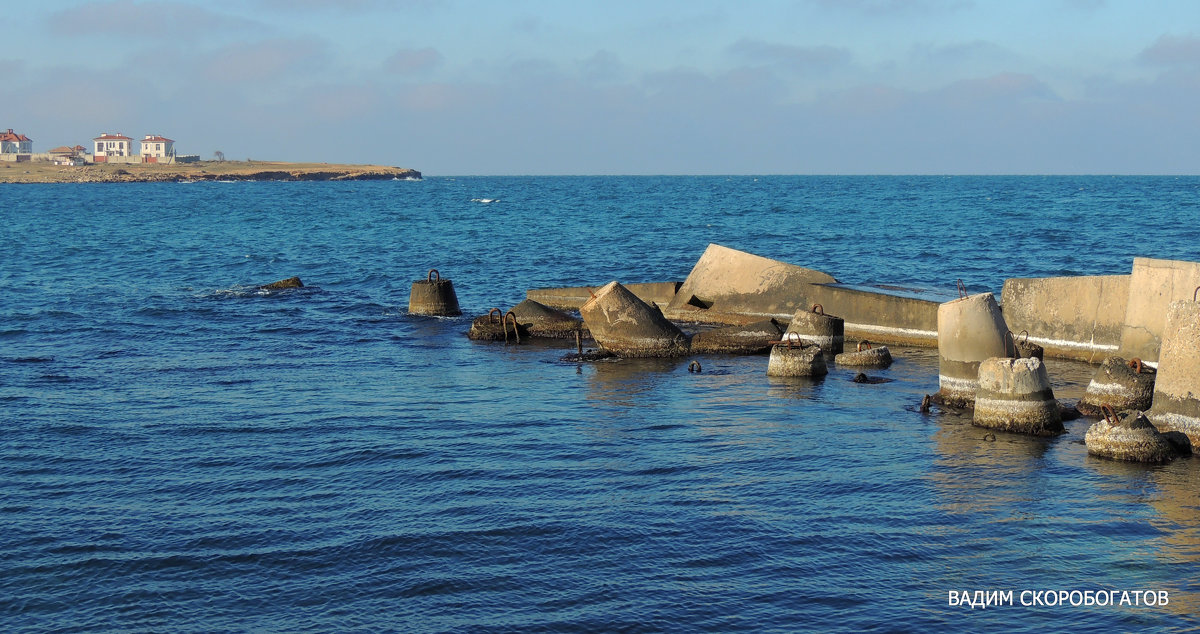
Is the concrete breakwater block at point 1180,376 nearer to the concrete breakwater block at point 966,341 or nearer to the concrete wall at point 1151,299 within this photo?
the concrete breakwater block at point 966,341

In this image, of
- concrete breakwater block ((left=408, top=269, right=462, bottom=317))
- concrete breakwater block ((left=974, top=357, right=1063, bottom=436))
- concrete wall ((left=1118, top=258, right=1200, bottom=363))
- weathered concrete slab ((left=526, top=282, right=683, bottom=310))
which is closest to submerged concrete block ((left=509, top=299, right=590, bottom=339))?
weathered concrete slab ((left=526, top=282, right=683, bottom=310))

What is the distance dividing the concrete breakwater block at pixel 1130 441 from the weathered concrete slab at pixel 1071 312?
521 cm

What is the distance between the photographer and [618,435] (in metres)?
13.0

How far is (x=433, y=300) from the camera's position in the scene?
79.4 ft

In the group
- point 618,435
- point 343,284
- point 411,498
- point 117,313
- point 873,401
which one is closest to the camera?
point 411,498

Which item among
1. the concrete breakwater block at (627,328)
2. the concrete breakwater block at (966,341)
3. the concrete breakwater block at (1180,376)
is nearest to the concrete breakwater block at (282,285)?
the concrete breakwater block at (627,328)

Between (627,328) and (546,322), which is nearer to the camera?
(627,328)

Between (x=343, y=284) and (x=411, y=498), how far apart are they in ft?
74.3

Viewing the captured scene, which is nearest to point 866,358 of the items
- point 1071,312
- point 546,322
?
point 1071,312

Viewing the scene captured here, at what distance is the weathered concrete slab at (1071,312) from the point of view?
16484mm

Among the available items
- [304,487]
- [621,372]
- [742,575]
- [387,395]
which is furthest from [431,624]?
[621,372]

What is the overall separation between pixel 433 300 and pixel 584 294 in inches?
129

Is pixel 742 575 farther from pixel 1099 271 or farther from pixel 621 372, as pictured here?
pixel 1099 271

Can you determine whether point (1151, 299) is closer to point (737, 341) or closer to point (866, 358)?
point (866, 358)
